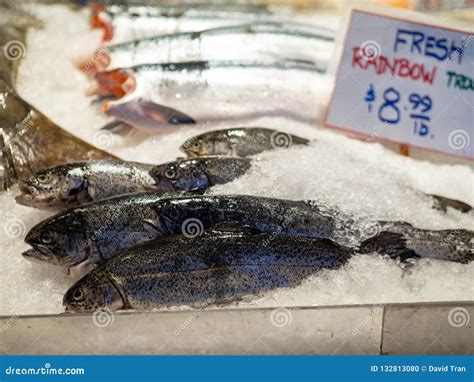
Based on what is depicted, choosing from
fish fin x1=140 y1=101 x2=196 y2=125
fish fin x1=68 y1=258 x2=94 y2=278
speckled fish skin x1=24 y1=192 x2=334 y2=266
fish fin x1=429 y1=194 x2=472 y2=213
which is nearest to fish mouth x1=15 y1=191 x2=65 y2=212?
speckled fish skin x1=24 y1=192 x2=334 y2=266

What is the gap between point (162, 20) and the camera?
10.9ft

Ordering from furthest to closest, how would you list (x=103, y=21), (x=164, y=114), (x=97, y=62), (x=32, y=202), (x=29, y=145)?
(x=103, y=21) → (x=97, y=62) → (x=164, y=114) → (x=29, y=145) → (x=32, y=202)

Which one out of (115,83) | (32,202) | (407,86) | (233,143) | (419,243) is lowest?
(32,202)

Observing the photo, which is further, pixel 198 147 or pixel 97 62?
pixel 97 62

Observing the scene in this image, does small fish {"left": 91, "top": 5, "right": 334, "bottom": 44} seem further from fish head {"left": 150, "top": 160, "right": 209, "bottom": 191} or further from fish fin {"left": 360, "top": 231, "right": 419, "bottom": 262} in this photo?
fish fin {"left": 360, "top": 231, "right": 419, "bottom": 262}

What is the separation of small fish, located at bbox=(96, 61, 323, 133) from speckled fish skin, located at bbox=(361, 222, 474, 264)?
92cm

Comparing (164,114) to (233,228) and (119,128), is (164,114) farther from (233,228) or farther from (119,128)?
(233,228)

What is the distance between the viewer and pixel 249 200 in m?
1.92

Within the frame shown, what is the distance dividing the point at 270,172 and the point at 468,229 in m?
0.68

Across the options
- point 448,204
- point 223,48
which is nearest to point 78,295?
point 448,204

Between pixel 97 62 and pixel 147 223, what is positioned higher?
pixel 97 62

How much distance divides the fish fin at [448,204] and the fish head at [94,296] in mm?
1144

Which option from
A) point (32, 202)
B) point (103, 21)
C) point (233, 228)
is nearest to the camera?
point (233, 228)

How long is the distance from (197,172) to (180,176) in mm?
65
